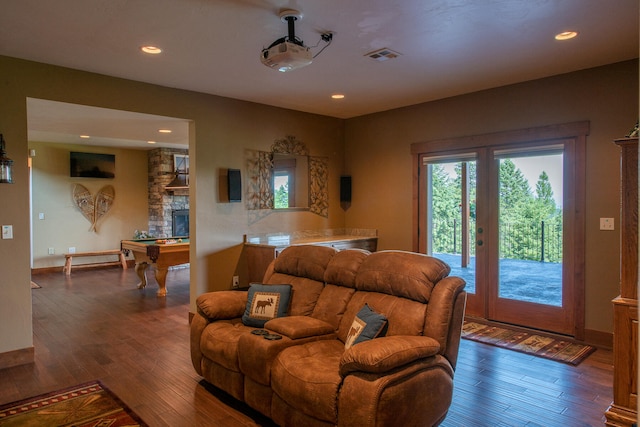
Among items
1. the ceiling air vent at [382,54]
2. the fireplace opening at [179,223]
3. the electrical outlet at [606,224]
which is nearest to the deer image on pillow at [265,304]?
the ceiling air vent at [382,54]

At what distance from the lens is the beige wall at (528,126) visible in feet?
13.1

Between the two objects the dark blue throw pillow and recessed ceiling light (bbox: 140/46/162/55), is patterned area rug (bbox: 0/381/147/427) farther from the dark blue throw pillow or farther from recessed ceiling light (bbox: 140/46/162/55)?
recessed ceiling light (bbox: 140/46/162/55)

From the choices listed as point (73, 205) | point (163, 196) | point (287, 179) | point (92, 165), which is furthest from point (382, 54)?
point (73, 205)

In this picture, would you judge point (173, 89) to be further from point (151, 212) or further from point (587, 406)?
point (151, 212)

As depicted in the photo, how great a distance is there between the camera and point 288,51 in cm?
273

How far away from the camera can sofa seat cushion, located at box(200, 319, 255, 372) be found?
2.86 metres

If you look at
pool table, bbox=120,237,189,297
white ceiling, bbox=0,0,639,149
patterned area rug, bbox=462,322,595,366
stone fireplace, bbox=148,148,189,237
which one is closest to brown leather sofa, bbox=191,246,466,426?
white ceiling, bbox=0,0,639,149

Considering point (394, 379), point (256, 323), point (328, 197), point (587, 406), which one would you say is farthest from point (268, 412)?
point (328, 197)

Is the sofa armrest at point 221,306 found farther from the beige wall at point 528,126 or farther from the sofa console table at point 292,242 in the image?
the beige wall at point 528,126

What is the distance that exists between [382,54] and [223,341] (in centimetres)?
262

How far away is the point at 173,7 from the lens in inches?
107

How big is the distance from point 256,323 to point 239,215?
228cm

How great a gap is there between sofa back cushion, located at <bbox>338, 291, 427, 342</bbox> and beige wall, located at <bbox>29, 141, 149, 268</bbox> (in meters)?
8.01

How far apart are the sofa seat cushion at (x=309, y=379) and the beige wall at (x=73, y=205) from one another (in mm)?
8034
